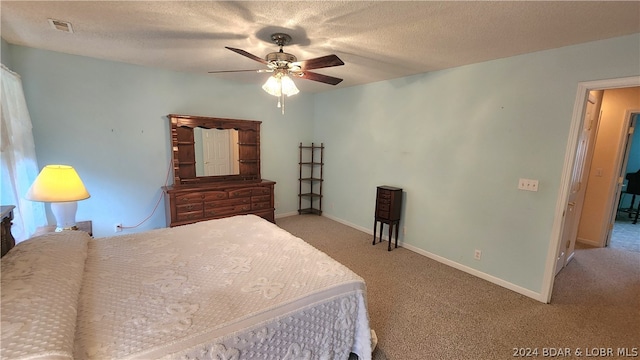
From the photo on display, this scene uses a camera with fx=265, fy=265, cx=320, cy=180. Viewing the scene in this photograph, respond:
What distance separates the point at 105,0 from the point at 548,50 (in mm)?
3533

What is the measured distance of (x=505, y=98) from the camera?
2.70 meters

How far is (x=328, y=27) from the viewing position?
2061mm

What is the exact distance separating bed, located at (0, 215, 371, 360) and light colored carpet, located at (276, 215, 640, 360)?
A: 70 centimetres

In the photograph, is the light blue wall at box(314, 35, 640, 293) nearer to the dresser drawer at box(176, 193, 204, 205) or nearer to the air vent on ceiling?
the dresser drawer at box(176, 193, 204, 205)

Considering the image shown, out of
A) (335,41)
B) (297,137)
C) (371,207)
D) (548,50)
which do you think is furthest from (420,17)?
(297,137)

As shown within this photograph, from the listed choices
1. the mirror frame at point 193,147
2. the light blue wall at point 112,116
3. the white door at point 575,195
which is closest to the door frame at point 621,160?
the white door at point 575,195

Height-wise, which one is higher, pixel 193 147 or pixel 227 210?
pixel 193 147

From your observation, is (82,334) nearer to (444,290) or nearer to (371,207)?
(444,290)

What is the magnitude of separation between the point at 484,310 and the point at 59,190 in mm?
3773

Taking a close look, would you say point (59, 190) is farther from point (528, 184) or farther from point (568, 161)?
point (568, 161)

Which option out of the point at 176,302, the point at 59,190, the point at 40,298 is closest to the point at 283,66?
the point at 176,302

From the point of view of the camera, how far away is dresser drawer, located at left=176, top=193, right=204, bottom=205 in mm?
3510

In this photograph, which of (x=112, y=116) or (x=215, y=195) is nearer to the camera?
(x=112, y=116)

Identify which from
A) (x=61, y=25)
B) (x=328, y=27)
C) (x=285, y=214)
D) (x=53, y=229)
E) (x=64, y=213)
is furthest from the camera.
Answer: (x=285, y=214)
